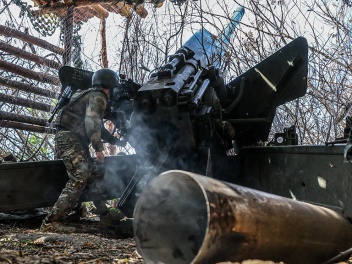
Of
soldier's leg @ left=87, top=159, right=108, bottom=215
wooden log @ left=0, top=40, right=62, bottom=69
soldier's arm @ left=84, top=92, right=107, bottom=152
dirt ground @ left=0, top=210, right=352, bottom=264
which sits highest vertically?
wooden log @ left=0, top=40, right=62, bottom=69

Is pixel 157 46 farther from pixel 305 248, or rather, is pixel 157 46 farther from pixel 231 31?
pixel 305 248

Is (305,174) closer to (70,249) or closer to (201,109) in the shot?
(201,109)

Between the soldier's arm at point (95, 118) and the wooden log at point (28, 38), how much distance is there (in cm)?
375

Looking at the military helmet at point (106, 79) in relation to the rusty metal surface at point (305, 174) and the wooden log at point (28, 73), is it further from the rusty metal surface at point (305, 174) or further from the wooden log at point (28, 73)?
the wooden log at point (28, 73)

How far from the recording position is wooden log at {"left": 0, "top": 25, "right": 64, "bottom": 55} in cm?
846

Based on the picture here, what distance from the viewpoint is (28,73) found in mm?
8812

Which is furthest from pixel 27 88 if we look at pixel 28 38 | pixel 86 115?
pixel 86 115

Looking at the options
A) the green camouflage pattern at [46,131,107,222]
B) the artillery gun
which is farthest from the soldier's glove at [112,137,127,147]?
the green camouflage pattern at [46,131,107,222]

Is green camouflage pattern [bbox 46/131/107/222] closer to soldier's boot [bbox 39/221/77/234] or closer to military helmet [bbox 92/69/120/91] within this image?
soldier's boot [bbox 39/221/77/234]

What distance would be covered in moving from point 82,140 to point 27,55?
3853mm

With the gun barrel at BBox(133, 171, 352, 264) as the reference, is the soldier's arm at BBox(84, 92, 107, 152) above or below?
above

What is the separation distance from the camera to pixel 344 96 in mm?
6523

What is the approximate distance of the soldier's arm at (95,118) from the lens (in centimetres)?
578

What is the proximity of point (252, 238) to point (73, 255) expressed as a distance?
1.72 m
